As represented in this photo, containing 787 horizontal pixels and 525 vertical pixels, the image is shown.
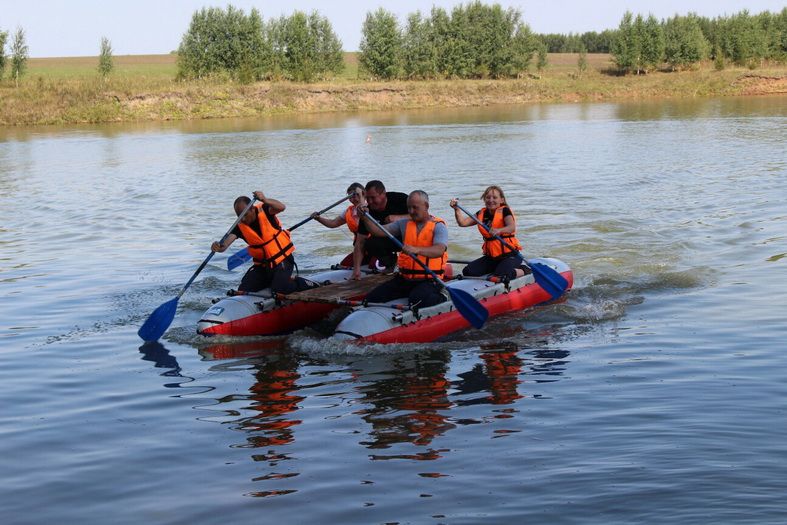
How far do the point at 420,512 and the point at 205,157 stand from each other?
27.0m

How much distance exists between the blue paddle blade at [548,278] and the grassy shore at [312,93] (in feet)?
146

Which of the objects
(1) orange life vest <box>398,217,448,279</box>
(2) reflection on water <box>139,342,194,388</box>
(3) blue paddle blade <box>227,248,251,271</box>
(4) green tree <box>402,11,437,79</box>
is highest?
(4) green tree <box>402,11,437,79</box>

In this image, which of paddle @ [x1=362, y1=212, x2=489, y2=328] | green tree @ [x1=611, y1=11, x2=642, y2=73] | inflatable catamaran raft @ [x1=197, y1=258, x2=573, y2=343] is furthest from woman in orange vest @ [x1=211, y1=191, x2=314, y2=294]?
green tree @ [x1=611, y1=11, x2=642, y2=73]

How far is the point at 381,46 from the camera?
6931cm

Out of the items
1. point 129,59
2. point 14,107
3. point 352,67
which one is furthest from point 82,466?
point 129,59

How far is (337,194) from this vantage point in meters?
22.6

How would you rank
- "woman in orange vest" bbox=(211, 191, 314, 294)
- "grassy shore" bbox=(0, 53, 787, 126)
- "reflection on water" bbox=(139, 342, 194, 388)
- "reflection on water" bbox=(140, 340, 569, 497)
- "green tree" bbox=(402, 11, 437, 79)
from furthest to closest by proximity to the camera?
"green tree" bbox=(402, 11, 437, 79) → "grassy shore" bbox=(0, 53, 787, 126) → "woman in orange vest" bbox=(211, 191, 314, 294) → "reflection on water" bbox=(139, 342, 194, 388) → "reflection on water" bbox=(140, 340, 569, 497)

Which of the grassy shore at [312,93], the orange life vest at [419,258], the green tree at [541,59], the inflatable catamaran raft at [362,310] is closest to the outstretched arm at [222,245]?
the inflatable catamaran raft at [362,310]

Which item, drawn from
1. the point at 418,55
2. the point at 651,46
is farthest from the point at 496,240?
the point at 651,46

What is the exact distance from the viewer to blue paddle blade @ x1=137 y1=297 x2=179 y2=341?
1029 cm

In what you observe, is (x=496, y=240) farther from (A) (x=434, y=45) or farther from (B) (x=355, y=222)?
(A) (x=434, y=45)

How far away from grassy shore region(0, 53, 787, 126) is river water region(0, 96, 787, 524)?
33.2 meters

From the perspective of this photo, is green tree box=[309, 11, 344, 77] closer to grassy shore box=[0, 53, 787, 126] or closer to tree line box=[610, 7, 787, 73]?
grassy shore box=[0, 53, 787, 126]

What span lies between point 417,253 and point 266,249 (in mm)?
1975
